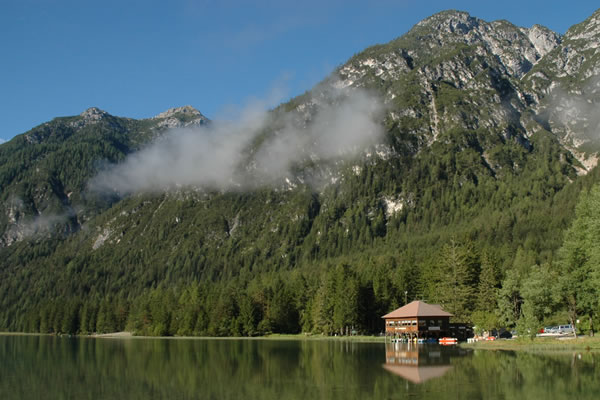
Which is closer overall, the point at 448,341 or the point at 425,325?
the point at 448,341

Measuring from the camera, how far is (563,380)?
131ft

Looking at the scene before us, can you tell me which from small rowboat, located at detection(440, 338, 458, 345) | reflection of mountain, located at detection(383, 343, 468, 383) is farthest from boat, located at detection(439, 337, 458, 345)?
reflection of mountain, located at detection(383, 343, 468, 383)

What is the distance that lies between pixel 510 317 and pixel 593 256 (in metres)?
32.2

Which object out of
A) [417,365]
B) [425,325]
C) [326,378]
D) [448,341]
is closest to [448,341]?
[448,341]

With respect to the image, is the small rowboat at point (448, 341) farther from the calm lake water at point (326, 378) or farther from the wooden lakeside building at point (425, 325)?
the calm lake water at point (326, 378)

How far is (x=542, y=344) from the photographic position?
2803 inches

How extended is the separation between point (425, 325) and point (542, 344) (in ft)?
96.4

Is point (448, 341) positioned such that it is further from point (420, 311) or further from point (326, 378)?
point (326, 378)

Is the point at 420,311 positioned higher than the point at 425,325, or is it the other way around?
the point at 420,311

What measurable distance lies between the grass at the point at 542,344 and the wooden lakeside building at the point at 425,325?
52.6 ft

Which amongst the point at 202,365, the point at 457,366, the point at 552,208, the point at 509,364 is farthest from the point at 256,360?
the point at 552,208

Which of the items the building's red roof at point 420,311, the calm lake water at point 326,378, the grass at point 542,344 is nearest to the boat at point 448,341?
the building's red roof at point 420,311

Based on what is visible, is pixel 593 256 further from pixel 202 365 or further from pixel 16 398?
pixel 16 398

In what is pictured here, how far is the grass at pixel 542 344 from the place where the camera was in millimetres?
65312
